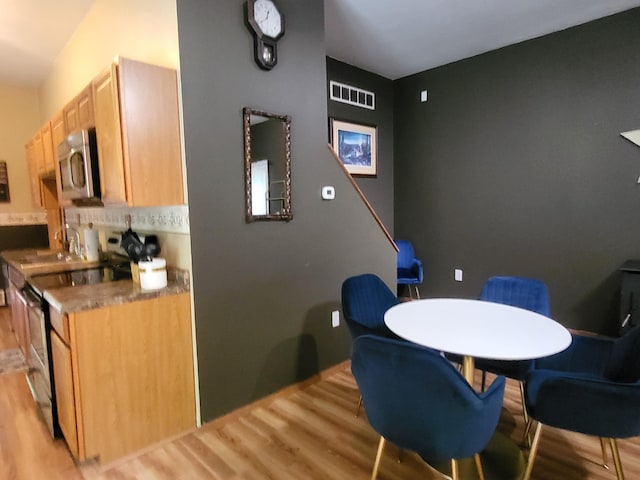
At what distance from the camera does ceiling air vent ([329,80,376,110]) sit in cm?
396

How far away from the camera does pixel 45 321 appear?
194 centimetres

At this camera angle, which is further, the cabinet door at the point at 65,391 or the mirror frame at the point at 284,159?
the mirror frame at the point at 284,159

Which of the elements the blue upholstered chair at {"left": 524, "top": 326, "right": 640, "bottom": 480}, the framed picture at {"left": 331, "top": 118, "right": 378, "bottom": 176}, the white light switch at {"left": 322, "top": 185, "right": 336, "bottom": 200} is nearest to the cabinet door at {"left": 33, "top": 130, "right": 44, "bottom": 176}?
the white light switch at {"left": 322, "top": 185, "right": 336, "bottom": 200}

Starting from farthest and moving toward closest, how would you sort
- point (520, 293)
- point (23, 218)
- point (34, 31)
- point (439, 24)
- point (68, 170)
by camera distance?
point (23, 218), point (439, 24), point (34, 31), point (68, 170), point (520, 293)

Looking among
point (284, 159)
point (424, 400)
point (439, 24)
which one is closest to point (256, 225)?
point (284, 159)

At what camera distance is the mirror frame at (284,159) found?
2.17m

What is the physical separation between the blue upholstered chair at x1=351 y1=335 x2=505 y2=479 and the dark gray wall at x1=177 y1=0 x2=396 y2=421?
108 cm

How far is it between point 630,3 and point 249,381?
4.18 m

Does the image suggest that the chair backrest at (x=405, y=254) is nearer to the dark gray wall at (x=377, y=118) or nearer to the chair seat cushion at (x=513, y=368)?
the dark gray wall at (x=377, y=118)

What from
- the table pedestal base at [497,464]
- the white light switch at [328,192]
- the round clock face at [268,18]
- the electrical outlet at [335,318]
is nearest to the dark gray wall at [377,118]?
the white light switch at [328,192]

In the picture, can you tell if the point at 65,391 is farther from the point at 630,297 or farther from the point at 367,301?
the point at 630,297

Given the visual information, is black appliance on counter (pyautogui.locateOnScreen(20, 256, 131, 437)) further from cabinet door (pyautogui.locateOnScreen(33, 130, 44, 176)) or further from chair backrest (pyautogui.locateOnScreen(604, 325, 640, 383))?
chair backrest (pyautogui.locateOnScreen(604, 325, 640, 383))

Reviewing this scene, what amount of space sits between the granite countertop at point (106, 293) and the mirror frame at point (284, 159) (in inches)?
21.8

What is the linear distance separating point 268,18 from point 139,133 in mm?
1074
